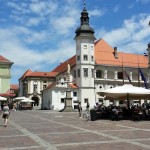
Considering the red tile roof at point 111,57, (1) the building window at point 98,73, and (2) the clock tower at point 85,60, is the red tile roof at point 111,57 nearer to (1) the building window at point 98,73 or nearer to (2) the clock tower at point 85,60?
(1) the building window at point 98,73

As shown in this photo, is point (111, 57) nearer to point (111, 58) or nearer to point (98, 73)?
point (111, 58)

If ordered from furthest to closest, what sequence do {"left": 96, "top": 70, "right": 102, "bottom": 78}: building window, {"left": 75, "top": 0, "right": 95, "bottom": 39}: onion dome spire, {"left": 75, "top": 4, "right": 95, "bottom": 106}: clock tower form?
{"left": 96, "top": 70, "right": 102, "bottom": 78}: building window
{"left": 75, "top": 4, "right": 95, "bottom": 106}: clock tower
{"left": 75, "top": 0, "right": 95, "bottom": 39}: onion dome spire

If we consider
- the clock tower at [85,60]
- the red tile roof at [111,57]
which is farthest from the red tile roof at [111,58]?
the clock tower at [85,60]

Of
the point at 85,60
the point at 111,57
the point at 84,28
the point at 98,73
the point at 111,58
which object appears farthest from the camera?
the point at 111,57

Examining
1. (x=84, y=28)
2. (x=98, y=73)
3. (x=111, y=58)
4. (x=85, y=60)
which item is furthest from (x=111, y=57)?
(x=84, y=28)

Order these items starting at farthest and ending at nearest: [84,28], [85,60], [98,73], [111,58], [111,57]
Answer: [111,57] < [111,58] < [98,73] < [85,60] < [84,28]

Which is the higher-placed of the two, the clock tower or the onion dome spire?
the onion dome spire

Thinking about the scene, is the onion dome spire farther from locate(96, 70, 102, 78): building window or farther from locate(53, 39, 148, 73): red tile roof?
locate(96, 70, 102, 78): building window

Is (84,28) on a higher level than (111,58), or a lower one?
higher

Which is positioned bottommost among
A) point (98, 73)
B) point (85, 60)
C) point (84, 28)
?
point (98, 73)

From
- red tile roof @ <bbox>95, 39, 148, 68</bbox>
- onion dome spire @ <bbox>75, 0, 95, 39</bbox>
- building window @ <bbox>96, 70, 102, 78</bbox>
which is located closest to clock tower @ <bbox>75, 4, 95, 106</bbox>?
onion dome spire @ <bbox>75, 0, 95, 39</bbox>

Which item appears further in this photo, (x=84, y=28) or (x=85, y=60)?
(x=85, y=60)

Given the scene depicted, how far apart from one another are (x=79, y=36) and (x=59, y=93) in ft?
39.7

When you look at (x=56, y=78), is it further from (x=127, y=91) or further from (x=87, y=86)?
(x=127, y=91)
